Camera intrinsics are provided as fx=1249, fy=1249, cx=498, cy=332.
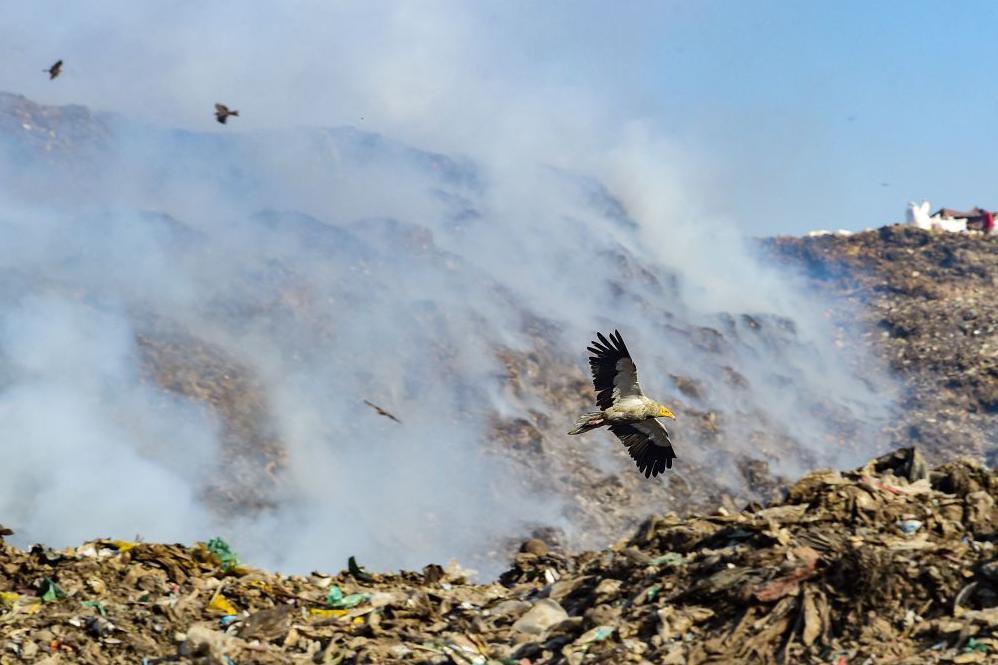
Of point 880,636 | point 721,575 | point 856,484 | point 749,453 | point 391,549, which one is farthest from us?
point 749,453

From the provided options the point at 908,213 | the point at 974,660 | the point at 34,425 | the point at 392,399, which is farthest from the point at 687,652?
the point at 908,213

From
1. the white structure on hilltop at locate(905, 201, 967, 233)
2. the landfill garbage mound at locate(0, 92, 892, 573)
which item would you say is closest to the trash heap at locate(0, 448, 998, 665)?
the landfill garbage mound at locate(0, 92, 892, 573)

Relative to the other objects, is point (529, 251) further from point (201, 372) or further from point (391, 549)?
point (391, 549)

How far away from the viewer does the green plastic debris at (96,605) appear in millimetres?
7754

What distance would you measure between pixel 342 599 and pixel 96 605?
164 cm

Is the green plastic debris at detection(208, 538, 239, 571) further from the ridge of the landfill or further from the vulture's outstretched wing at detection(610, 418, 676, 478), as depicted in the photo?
the vulture's outstretched wing at detection(610, 418, 676, 478)

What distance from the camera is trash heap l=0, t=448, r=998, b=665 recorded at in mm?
6688

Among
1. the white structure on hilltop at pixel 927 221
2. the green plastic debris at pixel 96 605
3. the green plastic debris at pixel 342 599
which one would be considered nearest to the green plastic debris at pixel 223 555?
the green plastic debris at pixel 342 599

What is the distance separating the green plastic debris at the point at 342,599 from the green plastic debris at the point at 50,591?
174 cm

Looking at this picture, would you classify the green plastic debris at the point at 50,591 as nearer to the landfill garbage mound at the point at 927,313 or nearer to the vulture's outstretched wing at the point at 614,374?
the vulture's outstretched wing at the point at 614,374

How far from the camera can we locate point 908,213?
99.8 ft

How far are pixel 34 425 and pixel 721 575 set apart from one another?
969 cm

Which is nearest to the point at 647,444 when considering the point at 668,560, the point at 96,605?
the point at 668,560

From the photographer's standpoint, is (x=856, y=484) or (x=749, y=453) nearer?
(x=856, y=484)
